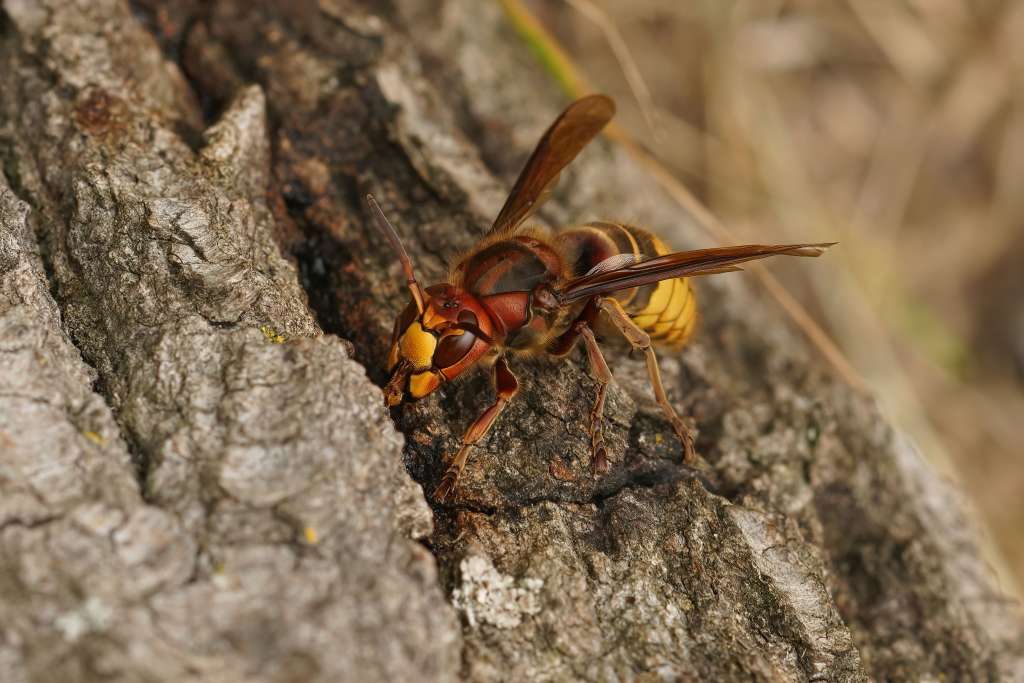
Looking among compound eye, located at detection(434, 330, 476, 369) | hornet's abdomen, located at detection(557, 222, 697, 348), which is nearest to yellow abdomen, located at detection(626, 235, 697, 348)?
hornet's abdomen, located at detection(557, 222, 697, 348)

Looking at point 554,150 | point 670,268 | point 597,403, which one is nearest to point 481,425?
point 597,403

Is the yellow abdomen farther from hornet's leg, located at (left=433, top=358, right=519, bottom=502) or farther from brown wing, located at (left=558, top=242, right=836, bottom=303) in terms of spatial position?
hornet's leg, located at (left=433, top=358, right=519, bottom=502)

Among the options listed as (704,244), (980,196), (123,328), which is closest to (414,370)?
(123,328)

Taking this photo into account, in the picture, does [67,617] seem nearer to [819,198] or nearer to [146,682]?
[146,682]

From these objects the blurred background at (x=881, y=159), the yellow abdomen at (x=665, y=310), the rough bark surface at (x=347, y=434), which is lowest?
the rough bark surface at (x=347, y=434)

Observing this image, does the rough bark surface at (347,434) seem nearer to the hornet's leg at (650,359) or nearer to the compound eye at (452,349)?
the hornet's leg at (650,359)

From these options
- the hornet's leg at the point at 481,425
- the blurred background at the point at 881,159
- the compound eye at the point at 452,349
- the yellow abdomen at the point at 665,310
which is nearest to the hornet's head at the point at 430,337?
the compound eye at the point at 452,349

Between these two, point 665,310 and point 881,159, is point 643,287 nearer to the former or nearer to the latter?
point 665,310
